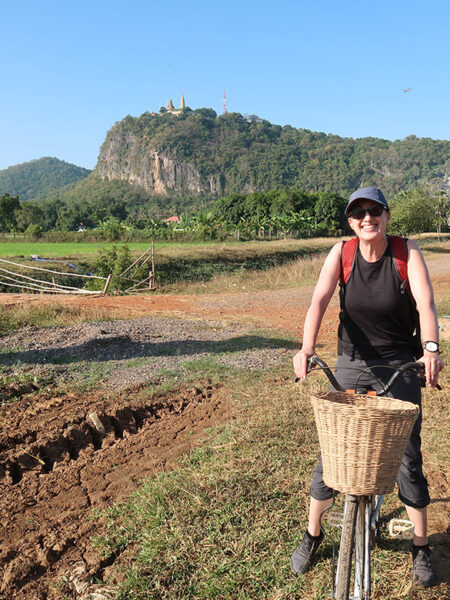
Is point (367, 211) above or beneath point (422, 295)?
above

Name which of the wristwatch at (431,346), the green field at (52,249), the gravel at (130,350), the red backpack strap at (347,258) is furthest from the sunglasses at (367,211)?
the green field at (52,249)

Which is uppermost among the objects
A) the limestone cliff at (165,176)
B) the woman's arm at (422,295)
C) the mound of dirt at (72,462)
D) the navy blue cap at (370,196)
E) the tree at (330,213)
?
the limestone cliff at (165,176)

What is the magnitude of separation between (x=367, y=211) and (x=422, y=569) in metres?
1.94

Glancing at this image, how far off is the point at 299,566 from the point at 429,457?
205cm

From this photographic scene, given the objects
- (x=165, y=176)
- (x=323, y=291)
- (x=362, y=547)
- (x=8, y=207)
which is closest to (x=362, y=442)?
(x=362, y=547)

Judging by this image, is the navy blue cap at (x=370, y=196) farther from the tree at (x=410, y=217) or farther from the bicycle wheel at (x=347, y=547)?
the tree at (x=410, y=217)

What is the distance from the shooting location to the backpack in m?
2.58

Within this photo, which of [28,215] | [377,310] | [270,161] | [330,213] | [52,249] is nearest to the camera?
[377,310]

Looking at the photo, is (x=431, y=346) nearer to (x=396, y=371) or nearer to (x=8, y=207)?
(x=396, y=371)

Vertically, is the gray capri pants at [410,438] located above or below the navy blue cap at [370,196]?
below

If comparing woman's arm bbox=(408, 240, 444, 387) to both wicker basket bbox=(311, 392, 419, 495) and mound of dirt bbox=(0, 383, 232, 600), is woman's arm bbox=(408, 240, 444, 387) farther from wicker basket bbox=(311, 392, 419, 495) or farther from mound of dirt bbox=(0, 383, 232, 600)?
mound of dirt bbox=(0, 383, 232, 600)

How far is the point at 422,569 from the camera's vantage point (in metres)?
2.80

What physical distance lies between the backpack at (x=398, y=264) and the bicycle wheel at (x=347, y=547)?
2.93ft

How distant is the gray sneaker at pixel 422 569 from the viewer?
279 centimetres
